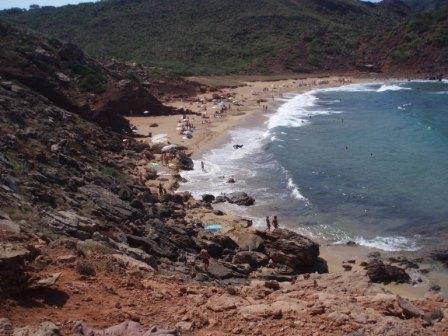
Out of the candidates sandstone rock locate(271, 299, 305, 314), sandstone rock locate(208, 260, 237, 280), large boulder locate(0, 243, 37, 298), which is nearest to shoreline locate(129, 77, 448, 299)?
sandstone rock locate(208, 260, 237, 280)

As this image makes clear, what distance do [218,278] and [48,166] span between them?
892 centimetres

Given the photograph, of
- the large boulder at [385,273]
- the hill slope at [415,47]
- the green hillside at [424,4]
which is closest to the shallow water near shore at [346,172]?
the large boulder at [385,273]

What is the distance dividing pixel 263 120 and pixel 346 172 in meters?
19.7

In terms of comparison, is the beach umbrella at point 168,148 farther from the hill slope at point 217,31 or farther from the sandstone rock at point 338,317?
the hill slope at point 217,31

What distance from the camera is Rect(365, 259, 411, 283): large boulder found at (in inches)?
748

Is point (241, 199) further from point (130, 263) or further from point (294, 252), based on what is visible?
point (130, 263)

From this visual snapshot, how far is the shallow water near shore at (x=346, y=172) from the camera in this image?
84.1ft

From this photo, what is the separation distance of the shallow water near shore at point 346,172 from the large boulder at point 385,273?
11.2ft

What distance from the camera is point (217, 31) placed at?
106m

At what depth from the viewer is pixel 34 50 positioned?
4109 centimetres

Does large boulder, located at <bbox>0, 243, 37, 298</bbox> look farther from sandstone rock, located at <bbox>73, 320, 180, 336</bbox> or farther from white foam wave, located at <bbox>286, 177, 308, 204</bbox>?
white foam wave, located at <bbox>286, 177, 308, 204</bbox>

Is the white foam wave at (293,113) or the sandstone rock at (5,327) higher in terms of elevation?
the sandstone rock at (5,327)

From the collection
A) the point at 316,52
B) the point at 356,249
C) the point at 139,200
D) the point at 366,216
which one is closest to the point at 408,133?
the point at 366,216

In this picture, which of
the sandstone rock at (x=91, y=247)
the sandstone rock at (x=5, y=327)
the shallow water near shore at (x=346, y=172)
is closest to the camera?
the sandstone rock at (x=5, y=327)
